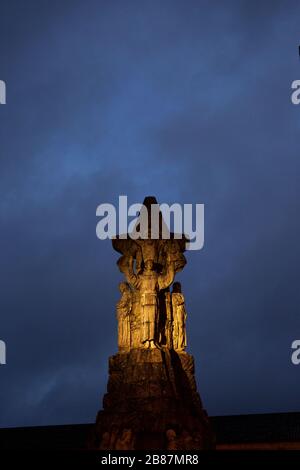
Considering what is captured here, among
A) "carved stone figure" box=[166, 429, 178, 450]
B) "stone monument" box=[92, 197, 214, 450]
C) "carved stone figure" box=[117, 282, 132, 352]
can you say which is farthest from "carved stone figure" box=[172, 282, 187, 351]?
"carved stone figure" box=[166, 429, 178, 450]

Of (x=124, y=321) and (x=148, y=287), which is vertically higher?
(x=148, y=287)

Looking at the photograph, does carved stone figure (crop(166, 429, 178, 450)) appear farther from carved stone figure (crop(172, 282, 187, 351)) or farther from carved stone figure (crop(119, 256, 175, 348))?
carved stone figure (crop(172, 282, 187, 351))

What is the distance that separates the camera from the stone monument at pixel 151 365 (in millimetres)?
19297

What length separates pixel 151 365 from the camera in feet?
66.8

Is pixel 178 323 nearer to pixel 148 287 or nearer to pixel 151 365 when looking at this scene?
pixel 148 287

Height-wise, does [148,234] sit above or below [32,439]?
above

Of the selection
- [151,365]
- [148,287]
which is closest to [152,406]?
[151,365]

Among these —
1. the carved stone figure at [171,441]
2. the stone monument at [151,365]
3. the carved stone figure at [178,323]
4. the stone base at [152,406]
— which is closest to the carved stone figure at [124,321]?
the stone monument at [151,365]

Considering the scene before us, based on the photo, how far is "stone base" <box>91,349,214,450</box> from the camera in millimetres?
19141

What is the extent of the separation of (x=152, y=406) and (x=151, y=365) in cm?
112
